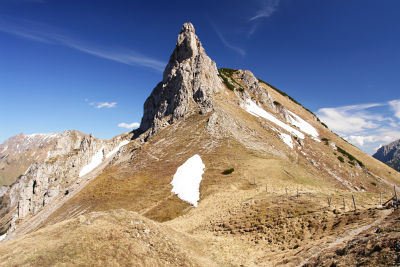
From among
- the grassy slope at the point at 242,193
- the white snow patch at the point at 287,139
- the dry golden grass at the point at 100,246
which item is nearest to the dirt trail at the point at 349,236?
the grassy slope at the point at 242,193

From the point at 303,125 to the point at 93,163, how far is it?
336 ft

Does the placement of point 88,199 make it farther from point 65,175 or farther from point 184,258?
point 65,175

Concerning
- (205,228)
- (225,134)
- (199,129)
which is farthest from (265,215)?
(199,129)

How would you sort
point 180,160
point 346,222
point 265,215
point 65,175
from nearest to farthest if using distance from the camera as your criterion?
point 346,222
point 265,215
point 180,160
point 65,175

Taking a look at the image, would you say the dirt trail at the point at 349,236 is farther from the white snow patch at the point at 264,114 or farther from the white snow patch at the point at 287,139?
the white snow patch at the point at 264,114

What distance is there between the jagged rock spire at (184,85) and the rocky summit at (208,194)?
1.94 ft

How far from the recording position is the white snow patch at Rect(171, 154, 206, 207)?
150 feet

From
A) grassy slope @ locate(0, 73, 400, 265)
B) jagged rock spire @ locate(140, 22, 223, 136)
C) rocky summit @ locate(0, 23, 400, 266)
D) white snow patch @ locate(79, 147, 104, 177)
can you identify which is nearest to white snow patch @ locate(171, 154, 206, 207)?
rocky summit @ locate(0, 23, 400, 266)

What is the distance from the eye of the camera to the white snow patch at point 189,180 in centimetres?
4559

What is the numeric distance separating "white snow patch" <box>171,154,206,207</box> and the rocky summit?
376mm

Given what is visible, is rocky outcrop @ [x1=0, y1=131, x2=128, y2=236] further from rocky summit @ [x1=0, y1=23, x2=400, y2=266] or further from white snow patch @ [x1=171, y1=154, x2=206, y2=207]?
white snow patch @ [x1=171, y1=154, x2=206, y2=207]

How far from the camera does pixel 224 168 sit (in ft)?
171

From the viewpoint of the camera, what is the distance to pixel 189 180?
50750mm

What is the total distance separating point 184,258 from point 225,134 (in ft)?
161
